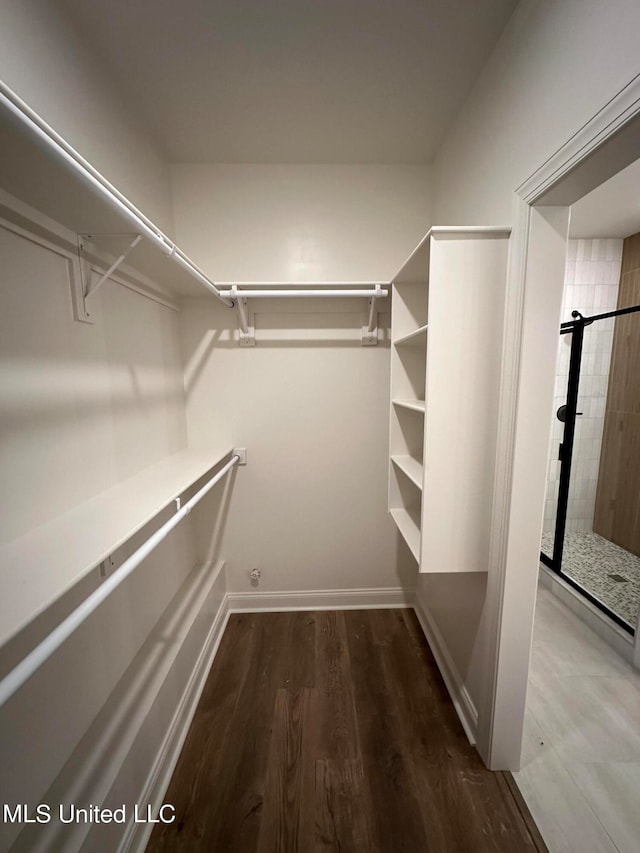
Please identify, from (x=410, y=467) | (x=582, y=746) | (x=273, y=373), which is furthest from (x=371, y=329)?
(x=582, y=746)

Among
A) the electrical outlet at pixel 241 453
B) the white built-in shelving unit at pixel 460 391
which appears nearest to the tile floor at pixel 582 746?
the white built-in shelving unit at pixel 460 391

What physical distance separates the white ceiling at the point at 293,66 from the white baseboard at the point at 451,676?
8.11ft

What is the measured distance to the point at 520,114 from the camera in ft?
3.31

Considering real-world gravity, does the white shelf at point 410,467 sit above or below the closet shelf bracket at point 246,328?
below

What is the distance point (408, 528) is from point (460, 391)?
2.35 ft

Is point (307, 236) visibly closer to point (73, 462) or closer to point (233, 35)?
point (233, 35)

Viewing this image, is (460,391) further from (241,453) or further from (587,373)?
(587,373)

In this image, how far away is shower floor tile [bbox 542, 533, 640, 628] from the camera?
1.95m

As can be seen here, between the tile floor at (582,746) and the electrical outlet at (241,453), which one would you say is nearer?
the tile floor at (582,746)

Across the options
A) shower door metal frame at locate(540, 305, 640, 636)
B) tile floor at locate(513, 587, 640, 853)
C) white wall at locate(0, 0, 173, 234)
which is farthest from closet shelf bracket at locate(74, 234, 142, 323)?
shower door metal frame at locate(540, 305, 640, 636)

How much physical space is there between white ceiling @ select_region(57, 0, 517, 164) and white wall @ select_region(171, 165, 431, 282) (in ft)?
0.45

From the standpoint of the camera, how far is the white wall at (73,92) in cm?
86

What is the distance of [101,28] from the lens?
1.06 metres

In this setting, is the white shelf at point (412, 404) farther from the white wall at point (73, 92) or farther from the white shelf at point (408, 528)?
the white wall at point (73, 92)
